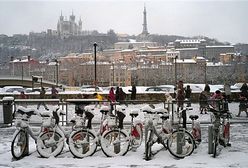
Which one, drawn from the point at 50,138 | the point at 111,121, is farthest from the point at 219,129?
the point at 50,138

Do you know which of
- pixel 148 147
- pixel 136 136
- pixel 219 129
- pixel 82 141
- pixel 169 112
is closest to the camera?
pixel 148 147

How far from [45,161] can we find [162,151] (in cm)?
265

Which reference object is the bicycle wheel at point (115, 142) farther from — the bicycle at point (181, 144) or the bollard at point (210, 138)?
the bollard at point (210, 138)

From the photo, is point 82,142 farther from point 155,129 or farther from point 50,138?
point 155,129

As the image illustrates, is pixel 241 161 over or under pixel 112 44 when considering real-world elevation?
under

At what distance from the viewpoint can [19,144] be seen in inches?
336

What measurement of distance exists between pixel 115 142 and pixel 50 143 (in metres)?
1.43

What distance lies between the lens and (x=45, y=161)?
8242mm

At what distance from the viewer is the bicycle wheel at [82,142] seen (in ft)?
27.6

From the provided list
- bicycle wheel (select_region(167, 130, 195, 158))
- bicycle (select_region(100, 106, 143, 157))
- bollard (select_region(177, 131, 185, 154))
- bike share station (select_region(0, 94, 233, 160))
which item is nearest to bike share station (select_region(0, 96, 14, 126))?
bike share station (select_region(0, 94, 233, 160))

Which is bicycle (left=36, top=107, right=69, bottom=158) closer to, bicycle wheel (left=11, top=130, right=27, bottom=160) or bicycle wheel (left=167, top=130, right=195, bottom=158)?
bicycle wheel (left=11, top=130, right=27, bottom=160)

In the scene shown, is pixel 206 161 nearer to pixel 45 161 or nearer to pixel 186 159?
pixel 186 159

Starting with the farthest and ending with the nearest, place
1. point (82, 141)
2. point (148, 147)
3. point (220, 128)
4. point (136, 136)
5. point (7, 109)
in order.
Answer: point (7, 109) < point (136, 136) < point (220, 128) < point (82, 141) < point (148, 147)

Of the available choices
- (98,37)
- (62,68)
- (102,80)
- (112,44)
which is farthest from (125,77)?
(112,44)
